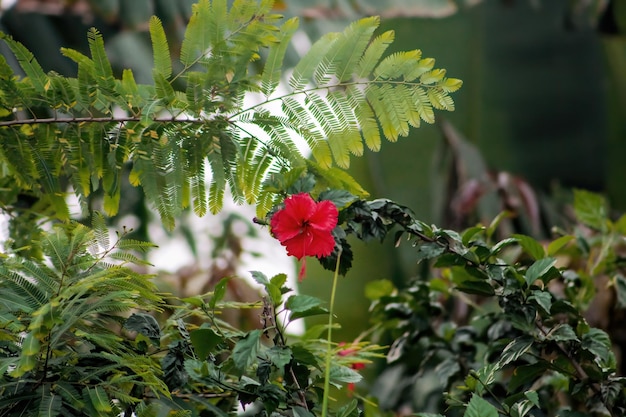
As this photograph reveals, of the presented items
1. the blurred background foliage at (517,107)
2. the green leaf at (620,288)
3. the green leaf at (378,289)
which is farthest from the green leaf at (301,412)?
the blurred background foliage at (517,107)

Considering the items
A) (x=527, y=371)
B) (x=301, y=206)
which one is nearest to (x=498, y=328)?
(x=527, y=371)

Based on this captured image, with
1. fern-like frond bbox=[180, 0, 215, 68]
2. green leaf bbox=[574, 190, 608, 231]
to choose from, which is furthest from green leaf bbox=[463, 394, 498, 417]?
green leaf bbox=[574, 190, 608, 231]

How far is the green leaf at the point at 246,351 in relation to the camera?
0.74m

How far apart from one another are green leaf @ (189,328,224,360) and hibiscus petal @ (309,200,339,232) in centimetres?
15

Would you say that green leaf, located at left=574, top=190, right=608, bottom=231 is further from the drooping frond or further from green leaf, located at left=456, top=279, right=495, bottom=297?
the drooping frond

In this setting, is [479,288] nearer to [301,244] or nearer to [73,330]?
[301,244]

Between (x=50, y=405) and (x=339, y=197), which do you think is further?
(x=339, y=197)

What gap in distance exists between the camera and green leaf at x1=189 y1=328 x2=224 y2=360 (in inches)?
31.0

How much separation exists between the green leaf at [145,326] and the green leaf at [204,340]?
53 mm

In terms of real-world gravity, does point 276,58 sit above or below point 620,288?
above

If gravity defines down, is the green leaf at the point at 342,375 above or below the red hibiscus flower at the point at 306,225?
below

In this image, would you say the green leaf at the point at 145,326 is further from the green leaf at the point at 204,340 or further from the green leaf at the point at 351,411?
the green leaf at the point at 351,411

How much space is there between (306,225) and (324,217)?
2 cm

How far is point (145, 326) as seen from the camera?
815mm
